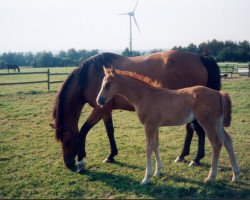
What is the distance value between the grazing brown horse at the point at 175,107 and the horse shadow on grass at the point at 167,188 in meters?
0.18

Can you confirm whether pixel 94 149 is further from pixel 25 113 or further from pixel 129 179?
pixel 25 113

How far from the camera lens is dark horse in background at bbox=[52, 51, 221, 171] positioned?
555 cm

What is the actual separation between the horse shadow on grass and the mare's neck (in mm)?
1387

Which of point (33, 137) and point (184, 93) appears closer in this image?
point (184, 93)

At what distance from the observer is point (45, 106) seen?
1199 cm

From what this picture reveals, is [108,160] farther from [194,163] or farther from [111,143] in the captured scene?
[194,163]

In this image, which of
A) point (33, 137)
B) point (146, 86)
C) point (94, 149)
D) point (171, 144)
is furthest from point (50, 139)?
point (146, 86)

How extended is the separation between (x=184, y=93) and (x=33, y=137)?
4.67 m

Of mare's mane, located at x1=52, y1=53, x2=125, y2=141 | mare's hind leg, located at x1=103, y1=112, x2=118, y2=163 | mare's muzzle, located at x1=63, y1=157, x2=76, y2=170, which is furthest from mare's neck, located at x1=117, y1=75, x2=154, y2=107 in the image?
mare's muzzle, located at x1=63, y1=157, x2=76, y2=170

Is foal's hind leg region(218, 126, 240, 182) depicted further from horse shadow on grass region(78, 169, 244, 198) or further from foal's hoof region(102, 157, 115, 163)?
foal's hoof region(102, 157, 115, 163)

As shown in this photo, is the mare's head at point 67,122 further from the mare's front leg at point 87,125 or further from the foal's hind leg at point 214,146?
the foal's hind leg at point 214,146

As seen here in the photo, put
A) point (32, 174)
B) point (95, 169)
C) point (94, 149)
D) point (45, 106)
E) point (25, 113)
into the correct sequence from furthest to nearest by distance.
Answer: point (45, 106), point (25, 113), point (94, 149), point (95, 169), point (32, 174)

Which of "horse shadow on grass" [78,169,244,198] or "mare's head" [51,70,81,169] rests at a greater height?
"mare's head" [51,70,81,169]

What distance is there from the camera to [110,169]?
550cm
